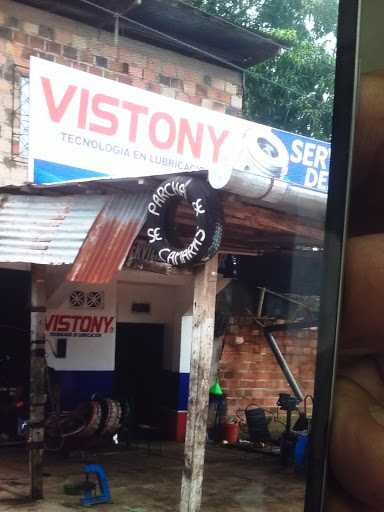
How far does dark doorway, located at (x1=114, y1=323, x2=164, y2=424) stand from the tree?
630 centimetres

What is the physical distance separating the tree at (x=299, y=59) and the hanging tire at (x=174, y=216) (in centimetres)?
218

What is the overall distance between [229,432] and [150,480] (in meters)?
1.80

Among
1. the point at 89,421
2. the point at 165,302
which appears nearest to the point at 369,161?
the point at 89,421

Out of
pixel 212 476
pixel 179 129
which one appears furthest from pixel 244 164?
pixel 212 476

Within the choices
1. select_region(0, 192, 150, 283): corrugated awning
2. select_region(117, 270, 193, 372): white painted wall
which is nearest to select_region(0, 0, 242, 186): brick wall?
select_region(0, 192, 150, 283): corrugated awning

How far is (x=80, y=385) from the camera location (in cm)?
733

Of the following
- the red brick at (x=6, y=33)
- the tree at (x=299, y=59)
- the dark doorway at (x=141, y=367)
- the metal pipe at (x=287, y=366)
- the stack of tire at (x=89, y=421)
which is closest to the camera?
the tree at (x=299, y=59)

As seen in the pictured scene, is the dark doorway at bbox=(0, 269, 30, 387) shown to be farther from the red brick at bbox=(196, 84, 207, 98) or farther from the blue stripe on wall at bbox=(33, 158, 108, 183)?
the red brick at bbox=(196, 84, 207, 98)

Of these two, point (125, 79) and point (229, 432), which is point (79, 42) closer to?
point (125, 79)

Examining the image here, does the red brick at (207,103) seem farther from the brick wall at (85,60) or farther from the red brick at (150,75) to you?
the red brick at (150,75)

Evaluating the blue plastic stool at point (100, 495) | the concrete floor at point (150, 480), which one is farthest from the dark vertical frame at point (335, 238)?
the blue plastic stool at point (100, 495)

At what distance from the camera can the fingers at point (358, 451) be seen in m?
0.76

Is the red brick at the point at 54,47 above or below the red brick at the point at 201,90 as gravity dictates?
above

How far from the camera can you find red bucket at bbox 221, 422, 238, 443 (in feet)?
24.8
